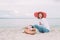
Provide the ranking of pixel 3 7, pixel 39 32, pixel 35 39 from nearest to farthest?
pixel 35 39, pixel 39 32, pixel 3 7

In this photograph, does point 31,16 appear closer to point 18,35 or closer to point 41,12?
point 41,12

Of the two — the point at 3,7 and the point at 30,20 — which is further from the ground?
the point at 3,7

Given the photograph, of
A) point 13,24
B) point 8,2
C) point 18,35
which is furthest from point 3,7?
point 18,35

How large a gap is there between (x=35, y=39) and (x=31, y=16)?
0.28 m

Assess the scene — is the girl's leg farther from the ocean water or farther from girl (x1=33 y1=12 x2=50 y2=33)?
the ocean water

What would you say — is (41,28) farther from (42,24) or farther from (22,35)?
(22,35)

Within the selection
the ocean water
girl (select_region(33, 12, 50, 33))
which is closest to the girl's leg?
girl (select_region(33, 12, 50, 33))

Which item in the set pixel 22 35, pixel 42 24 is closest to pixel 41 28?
pixel 42 24

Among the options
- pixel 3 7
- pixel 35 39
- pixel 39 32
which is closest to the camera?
pixel 35 39

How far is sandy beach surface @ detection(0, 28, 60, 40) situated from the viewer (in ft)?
3.29

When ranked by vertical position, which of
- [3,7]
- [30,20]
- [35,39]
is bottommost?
[35,39]

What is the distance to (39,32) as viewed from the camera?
110 centimetres

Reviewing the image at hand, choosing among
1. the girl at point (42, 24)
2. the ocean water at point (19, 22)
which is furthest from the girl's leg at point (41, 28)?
the ocean water at point (19, 22)

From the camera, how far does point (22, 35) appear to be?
105 cm
